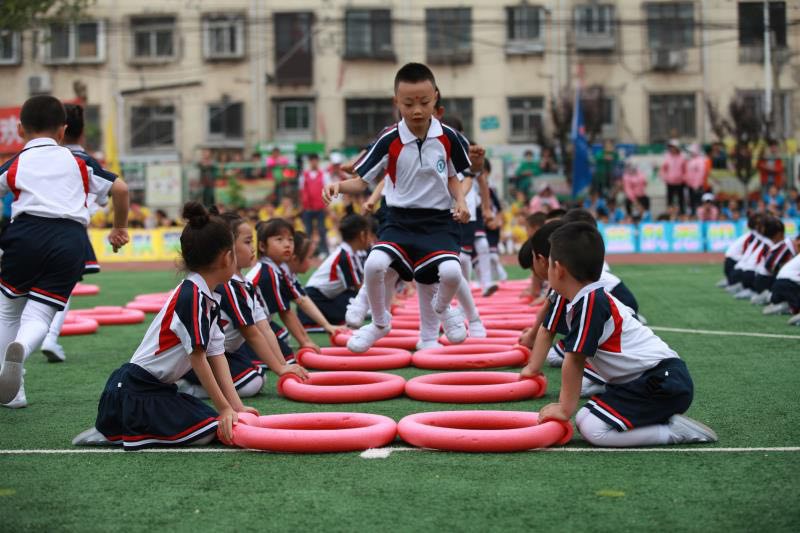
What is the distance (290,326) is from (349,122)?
85.6 ft

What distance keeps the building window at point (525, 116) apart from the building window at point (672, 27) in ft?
12.8

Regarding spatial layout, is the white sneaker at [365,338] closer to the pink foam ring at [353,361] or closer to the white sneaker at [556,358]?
the pink foam ring at [353,361]

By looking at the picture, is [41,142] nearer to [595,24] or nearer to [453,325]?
[453,325]

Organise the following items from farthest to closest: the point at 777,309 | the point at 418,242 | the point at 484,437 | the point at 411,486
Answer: the point at 777,309
the point at 418,242
the point at 484,437
the point at 411,486

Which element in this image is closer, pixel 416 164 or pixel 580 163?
pixel 416 164

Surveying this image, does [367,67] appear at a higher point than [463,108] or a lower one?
higher

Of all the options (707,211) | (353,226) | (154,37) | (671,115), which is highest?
(154,37)

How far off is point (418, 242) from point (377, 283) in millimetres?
400

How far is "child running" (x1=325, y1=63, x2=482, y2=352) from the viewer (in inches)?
282

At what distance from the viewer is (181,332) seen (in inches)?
188

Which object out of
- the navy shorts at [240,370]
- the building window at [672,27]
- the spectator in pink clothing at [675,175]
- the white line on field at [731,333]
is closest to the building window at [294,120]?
the building window at [672,27]

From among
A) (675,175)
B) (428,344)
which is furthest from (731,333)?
(675,175)

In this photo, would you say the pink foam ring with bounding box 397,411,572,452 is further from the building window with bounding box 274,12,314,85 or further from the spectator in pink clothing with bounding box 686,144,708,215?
the building window with bounding box 274,12,314,85

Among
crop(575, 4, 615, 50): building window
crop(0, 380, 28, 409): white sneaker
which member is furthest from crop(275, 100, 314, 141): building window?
crop(0, 380, 28, 409): white sneaker
